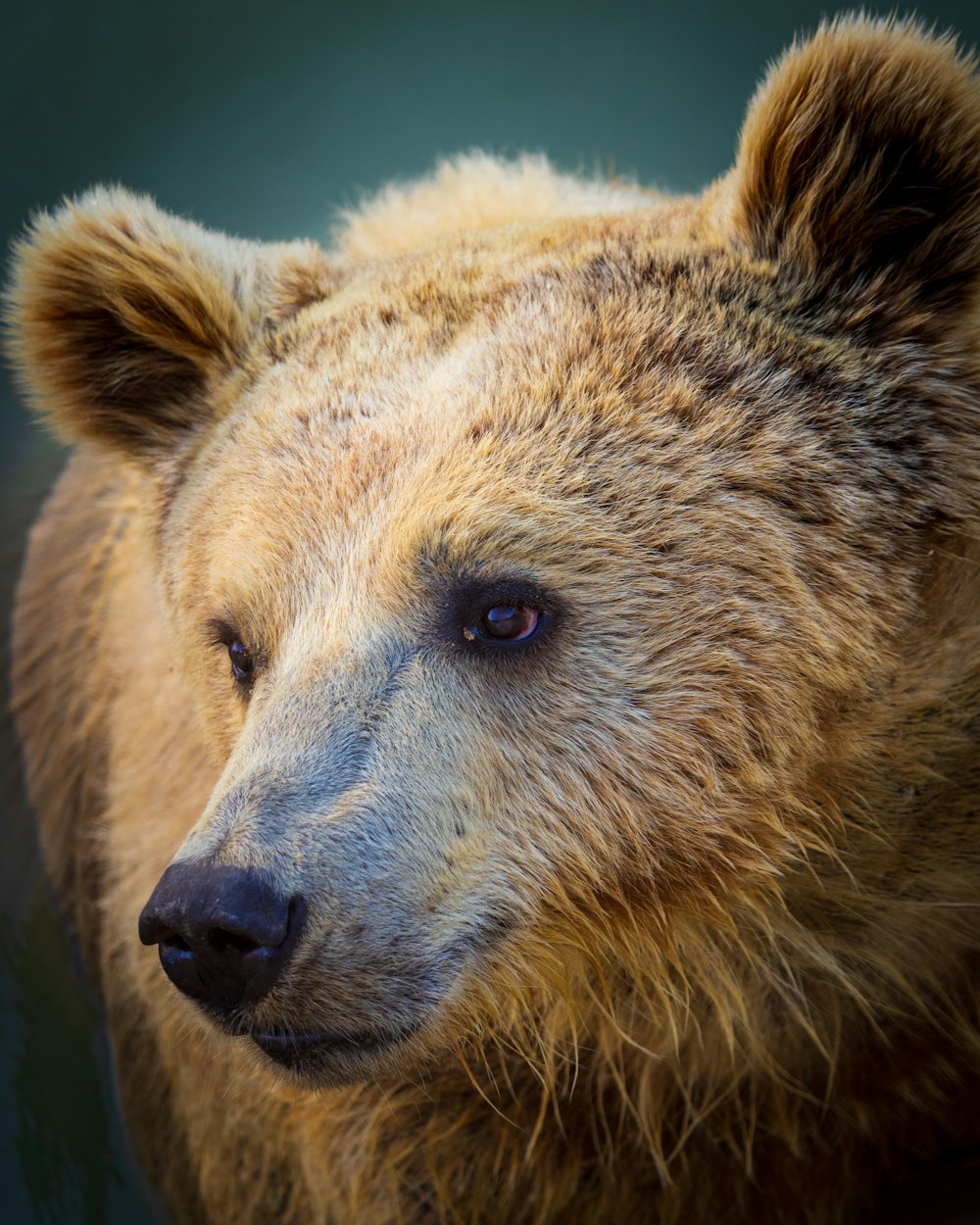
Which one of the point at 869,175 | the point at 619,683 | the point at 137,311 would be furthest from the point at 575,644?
the point at 137,311

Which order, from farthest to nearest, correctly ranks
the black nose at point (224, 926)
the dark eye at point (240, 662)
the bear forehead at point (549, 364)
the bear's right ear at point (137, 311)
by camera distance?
the bear's right ear at point (137, 311), the dark eye at point (240, 662), the bear forehead at point (549, 364), the black nose at point (224, 926)

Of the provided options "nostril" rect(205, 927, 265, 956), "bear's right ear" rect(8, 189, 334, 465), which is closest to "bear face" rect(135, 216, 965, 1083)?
"nostril" rect(205, 927, 265, 956)

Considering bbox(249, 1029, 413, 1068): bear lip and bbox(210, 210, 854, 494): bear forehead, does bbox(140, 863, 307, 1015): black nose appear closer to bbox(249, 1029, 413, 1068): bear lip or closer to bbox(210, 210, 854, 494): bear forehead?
bbox(249, 1029, 413, 1068): bear lip

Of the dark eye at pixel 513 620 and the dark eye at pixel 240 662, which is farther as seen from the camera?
the dark eye at pixel 240 662

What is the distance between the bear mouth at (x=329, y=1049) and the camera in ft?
5.29

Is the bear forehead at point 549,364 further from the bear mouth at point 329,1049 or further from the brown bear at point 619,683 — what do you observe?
the bear mouth at point 329,1049

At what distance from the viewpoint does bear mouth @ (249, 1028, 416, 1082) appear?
161 centimetres

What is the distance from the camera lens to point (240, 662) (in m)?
2.02

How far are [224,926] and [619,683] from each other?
642 millimetres

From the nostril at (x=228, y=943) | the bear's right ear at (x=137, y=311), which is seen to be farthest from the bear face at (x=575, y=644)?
the bear's right ear at (x=137, y=311)

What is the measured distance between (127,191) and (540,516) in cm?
122

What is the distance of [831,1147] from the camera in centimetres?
217

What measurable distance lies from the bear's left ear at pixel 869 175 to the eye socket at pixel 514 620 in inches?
25.8

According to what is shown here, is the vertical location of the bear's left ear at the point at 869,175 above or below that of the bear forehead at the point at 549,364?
above
